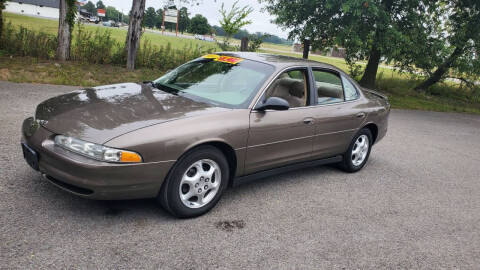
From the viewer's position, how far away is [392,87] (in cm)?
Answer: 1895

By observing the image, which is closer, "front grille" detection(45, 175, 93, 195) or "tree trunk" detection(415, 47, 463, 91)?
"front grille" detection(45, 175, 93, 195)

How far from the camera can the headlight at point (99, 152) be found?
10.7ft

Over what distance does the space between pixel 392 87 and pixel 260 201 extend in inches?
638

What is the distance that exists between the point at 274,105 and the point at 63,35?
9.62 metres

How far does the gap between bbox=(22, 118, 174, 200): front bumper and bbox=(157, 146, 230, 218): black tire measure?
8cm

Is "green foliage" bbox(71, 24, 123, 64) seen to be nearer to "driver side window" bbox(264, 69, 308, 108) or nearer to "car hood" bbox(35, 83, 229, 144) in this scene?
"car hood" bbox(35, 83, 229, 144)

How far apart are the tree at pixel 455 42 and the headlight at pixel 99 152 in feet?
44.9

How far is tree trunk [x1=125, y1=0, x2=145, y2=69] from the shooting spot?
41.4 ft

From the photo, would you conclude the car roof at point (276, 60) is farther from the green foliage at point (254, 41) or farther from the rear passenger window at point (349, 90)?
the green foliage at point (254, 41)

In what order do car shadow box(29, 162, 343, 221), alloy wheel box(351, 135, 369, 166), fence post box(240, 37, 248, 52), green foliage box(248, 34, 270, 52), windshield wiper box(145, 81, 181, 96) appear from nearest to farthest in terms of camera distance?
1. car shadow box(29, 162, 343, 221)
2. windshield wiper box(145, 81, 181, 96)
3. alloy wheel box(351, 135, 369, 166)
4. fence post box(240, 37, 248, 52)
5. green foliage box(248, 34, 270, 52)

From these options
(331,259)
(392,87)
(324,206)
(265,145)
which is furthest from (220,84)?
(392,87)

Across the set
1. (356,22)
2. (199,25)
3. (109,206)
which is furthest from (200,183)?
(199,25)

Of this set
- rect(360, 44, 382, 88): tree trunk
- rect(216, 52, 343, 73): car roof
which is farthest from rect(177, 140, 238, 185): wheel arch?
rect(360, 44, 382, 88): tree trunk

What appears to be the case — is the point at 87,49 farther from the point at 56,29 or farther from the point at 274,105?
the point at 56,29
